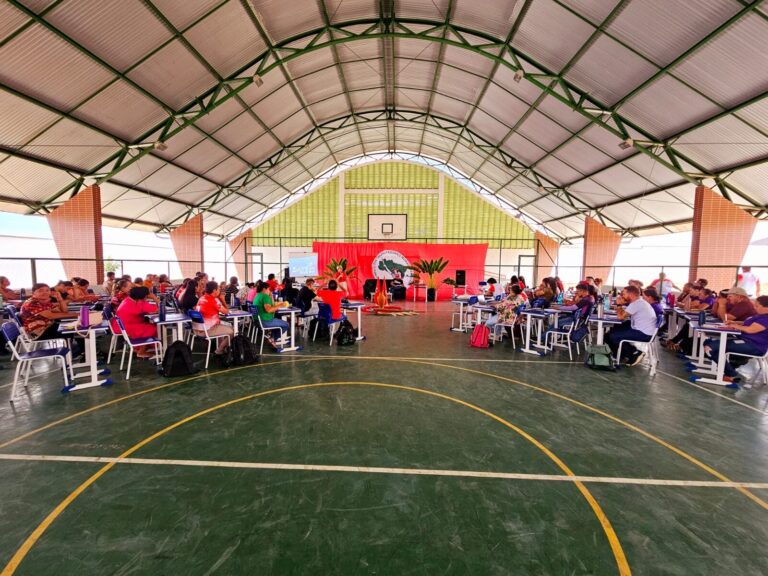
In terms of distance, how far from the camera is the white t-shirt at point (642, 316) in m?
5.41

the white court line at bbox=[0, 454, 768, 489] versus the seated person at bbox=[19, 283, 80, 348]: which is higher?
the seated person at bbox=[19, 283, 80, 348]

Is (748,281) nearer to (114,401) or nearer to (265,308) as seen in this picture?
(265,308)

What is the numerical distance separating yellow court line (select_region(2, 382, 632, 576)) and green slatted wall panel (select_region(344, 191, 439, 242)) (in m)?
17.9

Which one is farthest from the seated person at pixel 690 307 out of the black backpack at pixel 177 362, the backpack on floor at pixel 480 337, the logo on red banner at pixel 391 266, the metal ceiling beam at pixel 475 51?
the logo on red banner at pixel 391 266

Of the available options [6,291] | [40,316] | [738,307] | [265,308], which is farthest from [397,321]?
[6,291]

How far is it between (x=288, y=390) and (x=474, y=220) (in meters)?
19.3

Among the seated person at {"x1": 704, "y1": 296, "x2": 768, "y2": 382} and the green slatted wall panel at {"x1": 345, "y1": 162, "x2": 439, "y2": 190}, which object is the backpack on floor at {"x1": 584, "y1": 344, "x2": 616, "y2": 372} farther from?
the green slatted wall panel at {"x1": 345, "y1": 162, "x2": 439, "y2": 190}

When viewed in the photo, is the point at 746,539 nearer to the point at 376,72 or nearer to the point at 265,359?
the point at 265,359

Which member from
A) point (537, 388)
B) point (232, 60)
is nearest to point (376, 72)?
point (232, 60)

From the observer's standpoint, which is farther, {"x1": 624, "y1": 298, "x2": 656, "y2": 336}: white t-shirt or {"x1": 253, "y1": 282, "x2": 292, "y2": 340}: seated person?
{"x1": 253, "y1": 282, "x2": 292, "y2": 340}: seated person

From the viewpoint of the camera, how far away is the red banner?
17969 mm

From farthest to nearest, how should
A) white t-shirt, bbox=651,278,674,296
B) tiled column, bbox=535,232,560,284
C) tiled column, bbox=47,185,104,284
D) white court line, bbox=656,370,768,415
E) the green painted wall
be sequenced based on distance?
the green painted wall
tiled column, bbox=535,232,560,284
tiled column, bbox=47,185,104,284
white t-shirt, bbox=651,278,674,296
white court line, bbox=656,370,768,415

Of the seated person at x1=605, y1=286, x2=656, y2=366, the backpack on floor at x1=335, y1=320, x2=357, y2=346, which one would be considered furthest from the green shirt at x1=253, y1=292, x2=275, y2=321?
the seated person at x1=605, y1=286, x2=656, y2=366

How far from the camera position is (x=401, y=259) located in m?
18.0
